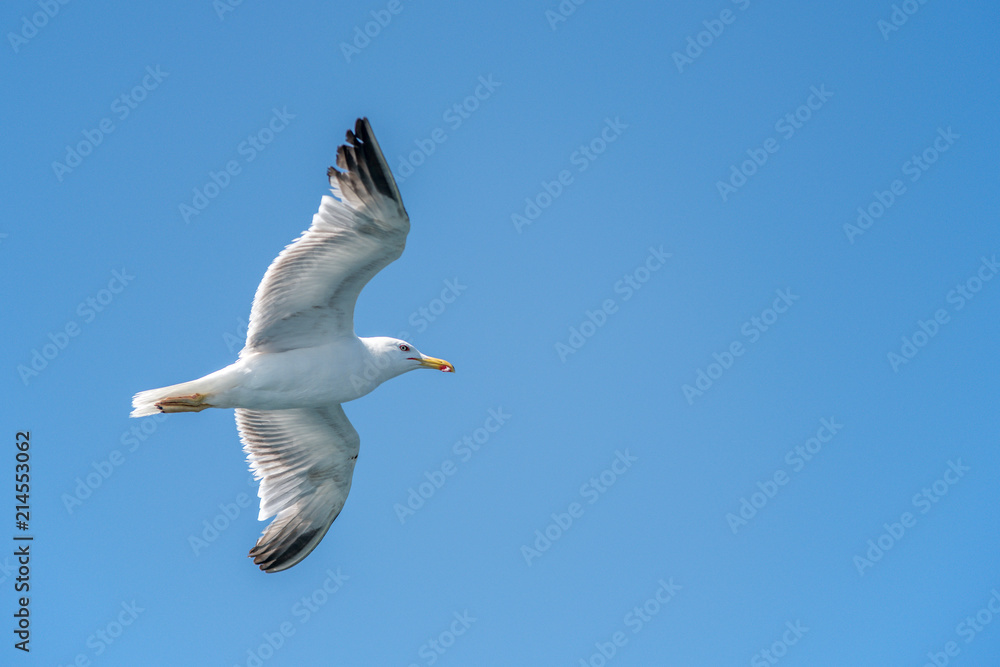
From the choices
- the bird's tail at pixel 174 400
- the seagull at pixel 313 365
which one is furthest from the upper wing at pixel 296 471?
the bird's tail at pixel 174 400

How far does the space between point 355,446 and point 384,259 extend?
3102 mm

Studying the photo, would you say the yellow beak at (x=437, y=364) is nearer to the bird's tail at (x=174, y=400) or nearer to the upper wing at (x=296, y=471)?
the upper wing at (x=296, y=471)

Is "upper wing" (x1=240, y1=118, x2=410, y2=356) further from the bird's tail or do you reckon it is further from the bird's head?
the bird's tail

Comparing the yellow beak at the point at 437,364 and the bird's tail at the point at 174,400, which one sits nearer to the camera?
the bird's tail at the point at 174,400

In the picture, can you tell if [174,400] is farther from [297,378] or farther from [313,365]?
[313,365]

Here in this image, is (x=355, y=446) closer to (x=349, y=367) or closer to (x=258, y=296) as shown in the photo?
(x=349, y=367)

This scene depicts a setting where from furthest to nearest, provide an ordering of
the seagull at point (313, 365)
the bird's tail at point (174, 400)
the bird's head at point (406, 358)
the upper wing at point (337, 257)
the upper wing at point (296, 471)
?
1. the upper wing at point (296, 471)
2. the bird's head at point (406, 358)
3. the bird's tail at point (174, 400)
4. the seagull at point (313, 365)
5. the upper wing at point (337, 257)

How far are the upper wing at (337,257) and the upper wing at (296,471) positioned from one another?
5.59ft

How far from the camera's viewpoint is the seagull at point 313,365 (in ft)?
32.1

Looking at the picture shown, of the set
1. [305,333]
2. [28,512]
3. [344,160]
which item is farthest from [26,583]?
[344,160]

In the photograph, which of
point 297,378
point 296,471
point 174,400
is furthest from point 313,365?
point 296,471

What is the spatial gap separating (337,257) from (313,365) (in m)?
1.29

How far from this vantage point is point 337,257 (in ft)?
32.9

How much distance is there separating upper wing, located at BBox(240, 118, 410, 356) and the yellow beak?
0.88m
